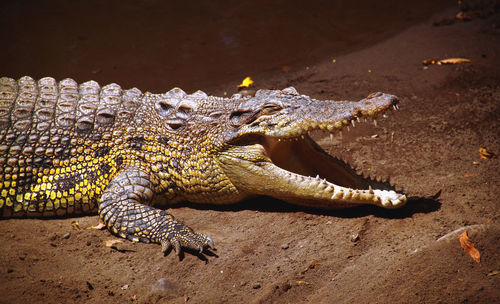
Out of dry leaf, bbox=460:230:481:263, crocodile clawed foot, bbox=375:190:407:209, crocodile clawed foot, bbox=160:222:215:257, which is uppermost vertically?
crocodile clawed foot, bbox=375:190:407:209

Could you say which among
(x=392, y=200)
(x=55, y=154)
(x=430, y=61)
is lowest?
(x=392, y=200)

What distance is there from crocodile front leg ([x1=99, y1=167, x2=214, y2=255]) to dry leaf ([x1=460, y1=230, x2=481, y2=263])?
6.48ft

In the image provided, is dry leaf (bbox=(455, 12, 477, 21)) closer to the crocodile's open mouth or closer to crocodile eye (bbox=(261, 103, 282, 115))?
the crocodile's open mouth

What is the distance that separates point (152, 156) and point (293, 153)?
4.73 ft

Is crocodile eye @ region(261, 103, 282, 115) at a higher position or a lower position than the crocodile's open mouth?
higher

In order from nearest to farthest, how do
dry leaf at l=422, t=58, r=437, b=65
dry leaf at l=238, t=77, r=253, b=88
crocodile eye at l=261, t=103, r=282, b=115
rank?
crocodile eye at l=261, t=103, r=282, b=115
dry leaf at l=422, t=58, r=437, b=65
dry leaf at l=238, t=77, r=253, b=88

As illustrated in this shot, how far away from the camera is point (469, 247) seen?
3.04m

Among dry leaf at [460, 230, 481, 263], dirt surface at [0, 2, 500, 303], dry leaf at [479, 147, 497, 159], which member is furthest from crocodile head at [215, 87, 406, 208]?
dry leaf at [479, 147, 497, 159]

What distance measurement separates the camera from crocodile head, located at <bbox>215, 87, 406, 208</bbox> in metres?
3.65

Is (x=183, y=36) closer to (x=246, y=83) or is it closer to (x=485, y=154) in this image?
(x=246, y=83)

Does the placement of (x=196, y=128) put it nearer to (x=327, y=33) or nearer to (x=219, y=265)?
(x=219, y=265)

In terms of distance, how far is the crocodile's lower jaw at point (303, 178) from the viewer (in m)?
3.65

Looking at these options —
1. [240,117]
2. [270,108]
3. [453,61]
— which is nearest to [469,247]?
[270,108]

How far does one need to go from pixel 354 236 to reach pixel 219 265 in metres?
1.15
